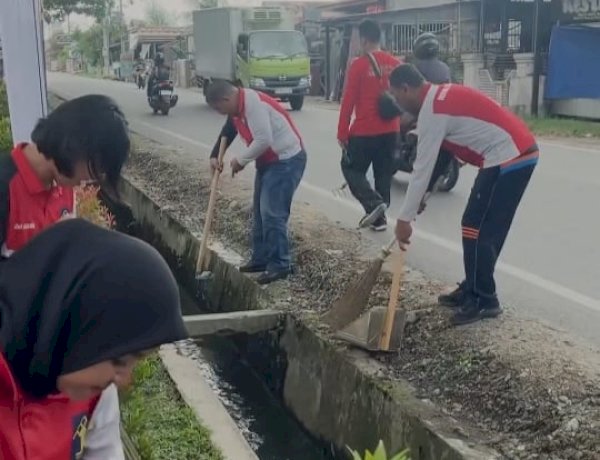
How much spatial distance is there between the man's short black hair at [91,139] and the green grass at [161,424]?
149 centimetres

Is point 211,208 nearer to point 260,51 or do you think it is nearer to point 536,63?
point 536,63

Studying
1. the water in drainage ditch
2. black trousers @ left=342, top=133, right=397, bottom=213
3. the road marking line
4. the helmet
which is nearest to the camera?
the water in drainage ditch

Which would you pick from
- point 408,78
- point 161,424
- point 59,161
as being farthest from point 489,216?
point 59,161

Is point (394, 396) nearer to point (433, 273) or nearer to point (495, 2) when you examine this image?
point (433, 273)

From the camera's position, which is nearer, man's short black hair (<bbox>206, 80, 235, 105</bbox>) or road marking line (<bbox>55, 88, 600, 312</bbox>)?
man's short black hair (<bbox>206, 80, 235, 105</bbox>)

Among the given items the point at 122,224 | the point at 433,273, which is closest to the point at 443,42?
the point at 122,224

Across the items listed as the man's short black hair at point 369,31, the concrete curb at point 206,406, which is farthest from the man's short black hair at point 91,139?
the man's short black hair at point 369,31

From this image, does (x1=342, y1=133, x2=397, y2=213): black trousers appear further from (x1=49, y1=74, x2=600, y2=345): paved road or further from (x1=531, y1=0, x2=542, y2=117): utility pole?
(x1=531, y1=0, x2=542, y2=117): utility pole

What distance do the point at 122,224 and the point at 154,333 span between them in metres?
9.35

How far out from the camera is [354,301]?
497 centimetres

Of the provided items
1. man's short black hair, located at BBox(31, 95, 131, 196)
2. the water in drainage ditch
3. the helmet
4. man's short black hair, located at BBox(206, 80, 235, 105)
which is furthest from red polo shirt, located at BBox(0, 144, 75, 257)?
the helmet

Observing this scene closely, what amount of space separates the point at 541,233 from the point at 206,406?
14.8 feet

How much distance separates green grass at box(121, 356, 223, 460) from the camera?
3.73 m

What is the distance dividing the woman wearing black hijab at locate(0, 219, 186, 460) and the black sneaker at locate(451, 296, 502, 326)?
11.4 ft
